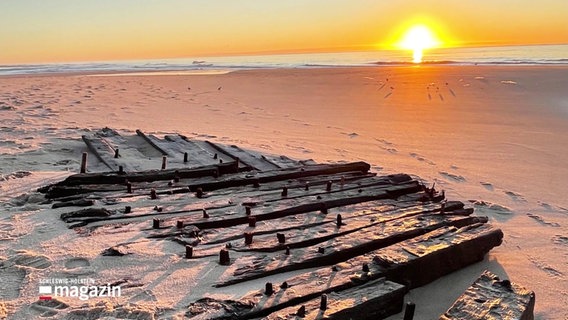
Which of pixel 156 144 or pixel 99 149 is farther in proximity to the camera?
pixel 156 144

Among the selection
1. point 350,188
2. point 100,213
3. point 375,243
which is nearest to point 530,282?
point 375,243

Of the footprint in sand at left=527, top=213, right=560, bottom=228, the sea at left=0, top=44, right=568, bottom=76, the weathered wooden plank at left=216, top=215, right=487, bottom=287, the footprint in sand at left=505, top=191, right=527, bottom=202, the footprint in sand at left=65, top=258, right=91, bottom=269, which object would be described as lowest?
the footprint in sand at left=527, top=213, right=560, bottom=228

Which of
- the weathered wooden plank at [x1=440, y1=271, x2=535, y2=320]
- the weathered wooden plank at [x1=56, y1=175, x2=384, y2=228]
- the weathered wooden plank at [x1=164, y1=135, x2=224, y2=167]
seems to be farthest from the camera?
the weathered wooden plank at [x1=164, y1=135, x2=224, y2=167]

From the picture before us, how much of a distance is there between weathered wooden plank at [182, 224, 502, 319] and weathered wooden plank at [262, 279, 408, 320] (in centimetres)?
8

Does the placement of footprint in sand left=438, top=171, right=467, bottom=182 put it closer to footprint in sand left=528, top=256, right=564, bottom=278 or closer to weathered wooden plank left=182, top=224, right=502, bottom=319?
footprint in sand left=528, top=256, right=564, bottom=278

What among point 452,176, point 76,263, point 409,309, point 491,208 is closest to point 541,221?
point 491,208

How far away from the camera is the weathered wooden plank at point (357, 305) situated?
3.11 meters

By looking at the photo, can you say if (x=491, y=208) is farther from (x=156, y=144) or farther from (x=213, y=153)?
(x=156, y=144)

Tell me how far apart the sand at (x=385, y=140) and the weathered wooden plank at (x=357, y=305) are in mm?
458

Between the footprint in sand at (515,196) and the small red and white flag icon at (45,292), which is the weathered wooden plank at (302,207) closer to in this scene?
the small red and white flag icon at (45,292)

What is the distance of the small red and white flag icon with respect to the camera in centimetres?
347

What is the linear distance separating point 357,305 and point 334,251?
32.7 inches

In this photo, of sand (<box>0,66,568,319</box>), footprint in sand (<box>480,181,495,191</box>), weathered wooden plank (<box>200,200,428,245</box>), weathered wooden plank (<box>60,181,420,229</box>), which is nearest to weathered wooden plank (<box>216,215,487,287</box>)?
weathered wooden plank (<box>200,200,428,245</box>)

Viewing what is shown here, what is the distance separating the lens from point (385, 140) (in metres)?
11.4
